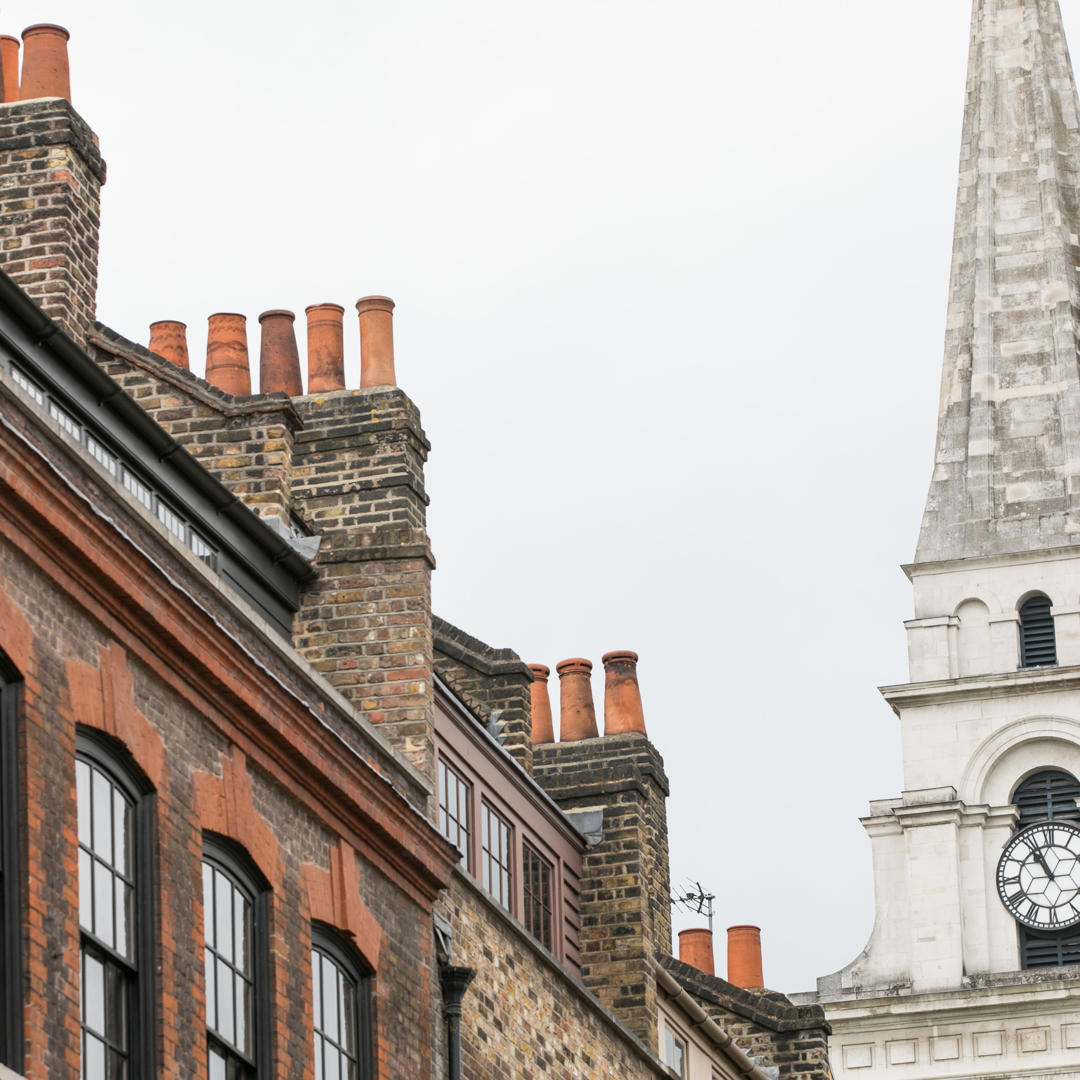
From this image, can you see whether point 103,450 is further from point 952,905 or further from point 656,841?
point 952,905

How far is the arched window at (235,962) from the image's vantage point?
1978 cm

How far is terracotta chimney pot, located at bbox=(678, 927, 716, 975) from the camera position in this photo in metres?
43.4

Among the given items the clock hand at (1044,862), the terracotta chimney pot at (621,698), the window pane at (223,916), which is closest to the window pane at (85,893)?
the window pane at (223,916)

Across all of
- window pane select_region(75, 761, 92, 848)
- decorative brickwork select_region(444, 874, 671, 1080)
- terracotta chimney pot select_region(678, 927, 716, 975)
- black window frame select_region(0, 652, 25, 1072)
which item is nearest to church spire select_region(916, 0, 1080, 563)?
terracotta chimney pot select_region(678, 927, 716, 975)

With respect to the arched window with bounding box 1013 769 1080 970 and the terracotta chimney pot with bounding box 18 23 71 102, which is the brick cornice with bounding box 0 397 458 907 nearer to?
the terracotta chimney pot with bounding box 18 23 71 102

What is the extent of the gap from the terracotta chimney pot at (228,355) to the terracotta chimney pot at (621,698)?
8045 mm

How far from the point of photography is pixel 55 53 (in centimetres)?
2627

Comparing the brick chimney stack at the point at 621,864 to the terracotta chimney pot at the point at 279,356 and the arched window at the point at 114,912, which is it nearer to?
the terracotta chimney pot at the point at 279,356

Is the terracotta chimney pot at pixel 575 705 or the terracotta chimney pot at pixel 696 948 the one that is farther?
the terracotta chimney pot at pixel 696 948

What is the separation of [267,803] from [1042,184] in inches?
2855

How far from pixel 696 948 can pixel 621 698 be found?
9.50m

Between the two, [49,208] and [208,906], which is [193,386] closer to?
[49,208]

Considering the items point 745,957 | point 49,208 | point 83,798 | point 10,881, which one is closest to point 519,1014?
point 49,208

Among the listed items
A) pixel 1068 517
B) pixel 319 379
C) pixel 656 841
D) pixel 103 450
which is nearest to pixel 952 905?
pixel 1068 517
